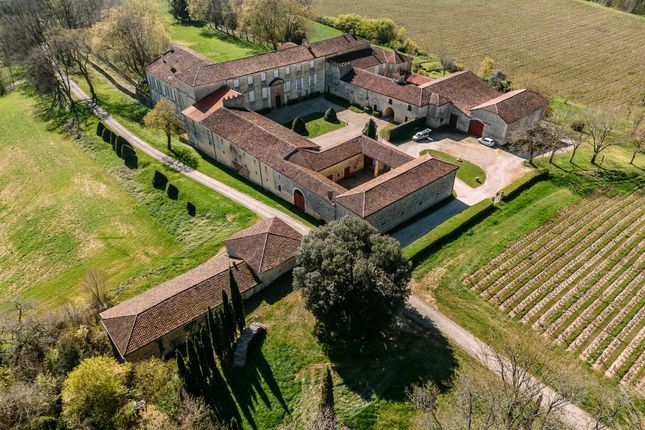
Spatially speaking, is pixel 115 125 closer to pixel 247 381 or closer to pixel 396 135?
pixel 396 135

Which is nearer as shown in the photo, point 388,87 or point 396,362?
point 396,362

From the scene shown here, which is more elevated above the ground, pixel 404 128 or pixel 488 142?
pixel 404 128

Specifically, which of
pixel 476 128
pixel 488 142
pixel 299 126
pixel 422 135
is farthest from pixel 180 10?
pixel 488 142

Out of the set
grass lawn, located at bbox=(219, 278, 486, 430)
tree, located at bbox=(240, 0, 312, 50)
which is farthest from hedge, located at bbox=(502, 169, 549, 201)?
tree, located at bbox=(240, 0, 312, 50)

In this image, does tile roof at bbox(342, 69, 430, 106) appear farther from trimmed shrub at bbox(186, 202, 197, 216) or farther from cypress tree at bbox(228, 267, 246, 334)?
cypress tree at bbox(228, 267, 246, 334)

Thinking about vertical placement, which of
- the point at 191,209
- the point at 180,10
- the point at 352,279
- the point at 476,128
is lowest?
the point at 191,209

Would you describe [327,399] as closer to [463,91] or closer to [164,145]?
[164,145]
